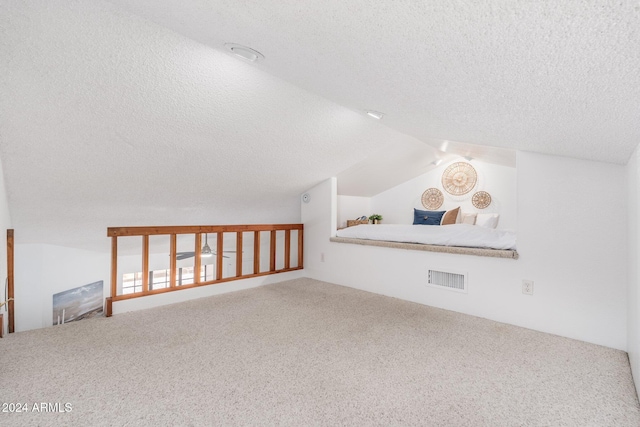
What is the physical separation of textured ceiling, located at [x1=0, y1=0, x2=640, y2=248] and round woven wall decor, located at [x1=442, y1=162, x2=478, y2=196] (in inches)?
36.6

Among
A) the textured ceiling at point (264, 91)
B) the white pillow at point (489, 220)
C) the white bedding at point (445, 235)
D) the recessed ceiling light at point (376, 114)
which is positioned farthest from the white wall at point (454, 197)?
the recessed ceiling light at point (376, 114)

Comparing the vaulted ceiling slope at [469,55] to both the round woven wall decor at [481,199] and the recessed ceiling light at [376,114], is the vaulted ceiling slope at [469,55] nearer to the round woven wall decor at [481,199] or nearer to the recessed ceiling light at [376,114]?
the recessed ceiling light at [376,114]

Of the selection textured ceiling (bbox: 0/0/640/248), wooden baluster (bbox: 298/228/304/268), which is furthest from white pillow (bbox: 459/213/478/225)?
wooden baluster (bbox: 298/228/304/268)

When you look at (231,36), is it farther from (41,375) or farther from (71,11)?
(41,375)

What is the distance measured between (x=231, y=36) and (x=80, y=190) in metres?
2.35

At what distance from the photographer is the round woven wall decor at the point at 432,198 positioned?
4.70 metres

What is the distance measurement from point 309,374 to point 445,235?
2025 mm

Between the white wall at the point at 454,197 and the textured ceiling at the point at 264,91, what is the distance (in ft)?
3.15

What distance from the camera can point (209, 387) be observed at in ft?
4.91

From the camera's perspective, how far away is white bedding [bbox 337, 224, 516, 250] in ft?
8.71

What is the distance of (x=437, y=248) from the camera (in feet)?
9.68

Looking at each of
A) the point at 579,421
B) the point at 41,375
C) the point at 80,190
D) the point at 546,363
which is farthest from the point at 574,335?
the point at 80,190

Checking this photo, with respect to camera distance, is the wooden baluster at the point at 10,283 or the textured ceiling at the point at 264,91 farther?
the wooden baluster at the point at 10,283

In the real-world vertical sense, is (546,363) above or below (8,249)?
below
